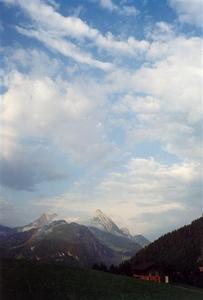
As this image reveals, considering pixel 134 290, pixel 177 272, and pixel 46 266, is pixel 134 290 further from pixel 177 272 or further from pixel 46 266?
pixel 177 272

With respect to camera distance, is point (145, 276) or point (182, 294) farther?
point (145, 276)

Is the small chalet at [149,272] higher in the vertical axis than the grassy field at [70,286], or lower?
higher

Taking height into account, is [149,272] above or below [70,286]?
above

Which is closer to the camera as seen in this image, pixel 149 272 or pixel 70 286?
pixel 70 286

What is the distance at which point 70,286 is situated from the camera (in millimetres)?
54000

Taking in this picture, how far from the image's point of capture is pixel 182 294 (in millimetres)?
62719

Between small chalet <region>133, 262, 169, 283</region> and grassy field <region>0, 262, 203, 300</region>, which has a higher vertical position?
small chalet <region>133, 262, 169, 283</region>

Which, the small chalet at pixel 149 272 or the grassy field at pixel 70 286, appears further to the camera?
the small chalet at pixel 149 272

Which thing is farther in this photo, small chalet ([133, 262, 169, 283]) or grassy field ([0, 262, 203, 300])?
small chalet ([133, 262, 169, 283])

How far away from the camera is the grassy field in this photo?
164 ft

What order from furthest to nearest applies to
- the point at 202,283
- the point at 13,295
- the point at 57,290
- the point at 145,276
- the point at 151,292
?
the point at 145,276 < the point at 202,283 < the point at 151,292 < the point at 57,290 < the point at 13,295

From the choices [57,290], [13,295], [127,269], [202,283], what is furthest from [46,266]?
[127,269]

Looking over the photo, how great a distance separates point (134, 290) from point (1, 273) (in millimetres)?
16034

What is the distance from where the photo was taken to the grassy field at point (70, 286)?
1964 inches
